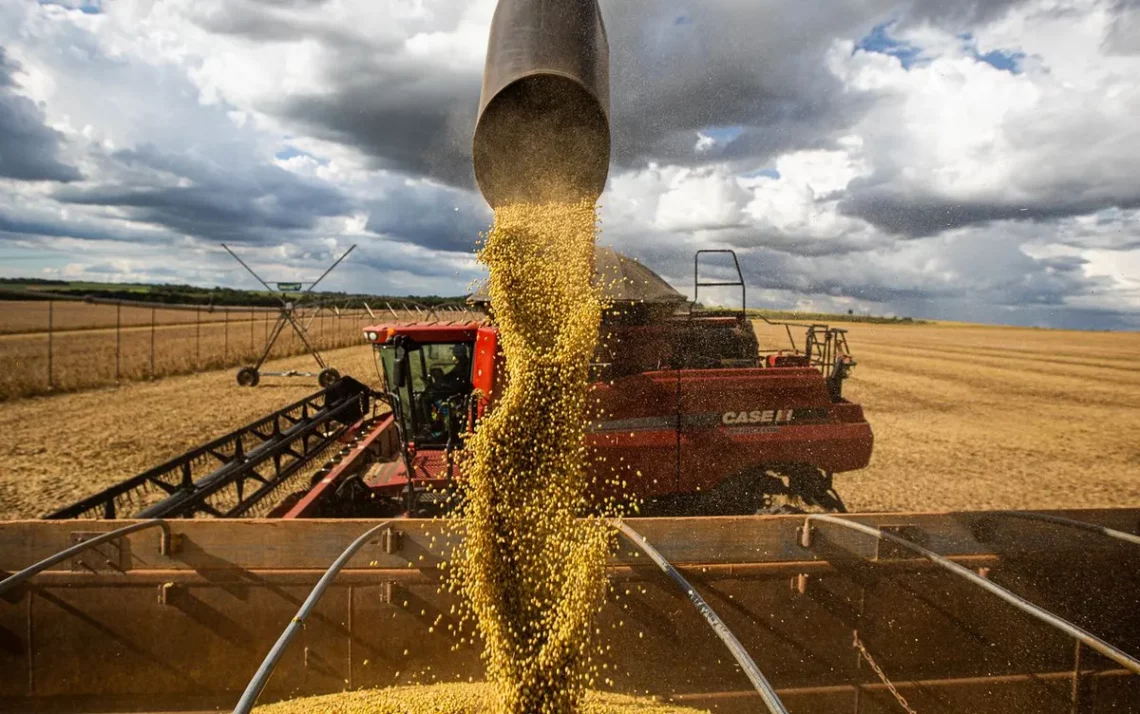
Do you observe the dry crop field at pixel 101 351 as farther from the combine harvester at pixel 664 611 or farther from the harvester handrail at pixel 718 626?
the harvester handrail at pixel 718 626

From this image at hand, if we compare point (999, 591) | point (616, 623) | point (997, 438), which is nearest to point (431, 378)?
point (616, 623)

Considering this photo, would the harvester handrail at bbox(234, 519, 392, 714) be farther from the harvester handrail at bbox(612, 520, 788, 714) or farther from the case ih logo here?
the case ih logo

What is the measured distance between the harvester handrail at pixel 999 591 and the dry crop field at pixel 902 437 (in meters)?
4.47

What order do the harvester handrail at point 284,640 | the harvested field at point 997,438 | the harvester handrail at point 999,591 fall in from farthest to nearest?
1. the harvested field at point 997,438
2. the harvester handrail at point 999,591
3. the harvester handrail at point 284,640

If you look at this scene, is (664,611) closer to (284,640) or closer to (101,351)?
(284,640)

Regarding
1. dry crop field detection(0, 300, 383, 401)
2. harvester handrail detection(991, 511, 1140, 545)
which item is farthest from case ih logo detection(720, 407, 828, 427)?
dry crop field detection(0, 300, 383, 401)

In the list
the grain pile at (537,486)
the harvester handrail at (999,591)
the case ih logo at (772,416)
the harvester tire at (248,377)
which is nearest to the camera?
the harvester handrail at (999,591)

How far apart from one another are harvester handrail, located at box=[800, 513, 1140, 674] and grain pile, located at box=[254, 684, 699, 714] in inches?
40.8

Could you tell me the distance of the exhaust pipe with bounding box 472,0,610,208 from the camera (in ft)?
12.2

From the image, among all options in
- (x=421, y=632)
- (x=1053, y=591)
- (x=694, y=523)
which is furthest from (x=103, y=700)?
(x=1053, y=591)

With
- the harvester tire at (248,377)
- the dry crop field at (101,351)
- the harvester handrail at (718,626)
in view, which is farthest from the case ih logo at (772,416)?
the dry crop field at (101,351)

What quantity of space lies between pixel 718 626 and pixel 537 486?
1.10 m

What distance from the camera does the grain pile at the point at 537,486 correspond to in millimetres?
2623

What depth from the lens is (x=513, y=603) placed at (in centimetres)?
280
